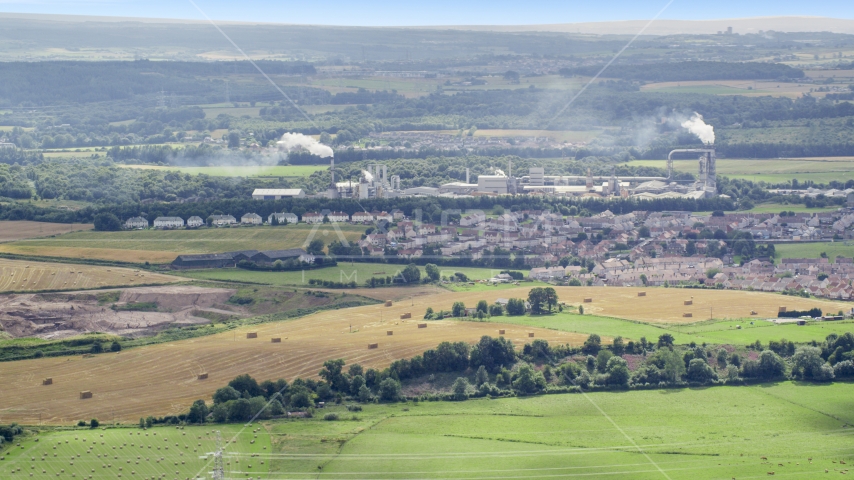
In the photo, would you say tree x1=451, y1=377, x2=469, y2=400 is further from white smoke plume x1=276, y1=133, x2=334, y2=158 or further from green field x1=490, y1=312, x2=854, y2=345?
white smoke plume x1=276, y1=133, x2=334, y2=158

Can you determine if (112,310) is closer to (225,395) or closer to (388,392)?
(225,395)

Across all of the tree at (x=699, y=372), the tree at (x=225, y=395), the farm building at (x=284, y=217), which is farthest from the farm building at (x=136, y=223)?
the tree at (x=699, y=372)

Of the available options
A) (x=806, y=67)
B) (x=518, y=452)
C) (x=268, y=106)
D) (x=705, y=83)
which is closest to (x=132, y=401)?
(x=518, y=452)

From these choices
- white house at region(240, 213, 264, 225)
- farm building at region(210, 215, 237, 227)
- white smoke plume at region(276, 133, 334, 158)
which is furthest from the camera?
white smoke plume at region(276, 133, 334, 158)

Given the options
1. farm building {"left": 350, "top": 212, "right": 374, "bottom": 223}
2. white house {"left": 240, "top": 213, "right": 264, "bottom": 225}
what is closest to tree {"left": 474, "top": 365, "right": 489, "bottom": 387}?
farm building {"left": 350, "top": 212, "right": 374, "bottom": 223}

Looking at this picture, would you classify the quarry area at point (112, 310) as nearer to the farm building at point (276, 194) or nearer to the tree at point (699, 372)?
the tree at point (699, 372)

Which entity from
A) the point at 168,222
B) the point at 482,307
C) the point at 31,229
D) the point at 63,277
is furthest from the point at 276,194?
the point at 482,307
